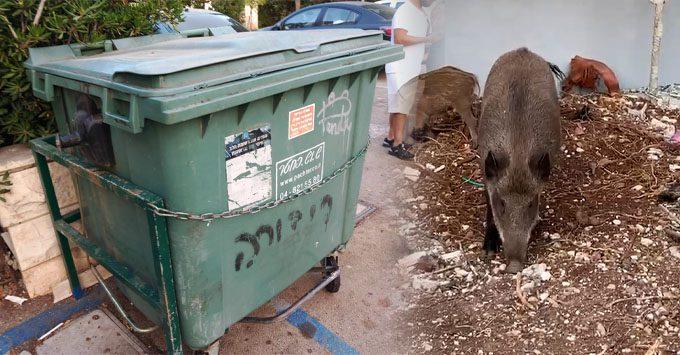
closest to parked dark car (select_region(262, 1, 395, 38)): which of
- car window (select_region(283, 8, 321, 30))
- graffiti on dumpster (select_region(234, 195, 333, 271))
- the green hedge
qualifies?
car window (select_region(283, 8, 321, 30))

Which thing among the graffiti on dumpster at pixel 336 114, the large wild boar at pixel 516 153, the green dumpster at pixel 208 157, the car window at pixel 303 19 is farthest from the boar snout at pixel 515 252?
the car window at pixel 303 19

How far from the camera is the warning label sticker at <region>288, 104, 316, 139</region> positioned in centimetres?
246

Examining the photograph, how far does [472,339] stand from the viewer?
3.03m

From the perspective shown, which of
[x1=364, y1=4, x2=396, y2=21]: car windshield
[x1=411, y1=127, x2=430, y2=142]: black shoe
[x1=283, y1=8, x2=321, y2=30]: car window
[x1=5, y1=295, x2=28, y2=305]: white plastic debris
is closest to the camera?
[x1=5, y1=295, x2=28, y2=305]: white plastic debris

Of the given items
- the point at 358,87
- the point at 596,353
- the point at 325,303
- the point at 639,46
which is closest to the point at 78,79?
the point at 358,87

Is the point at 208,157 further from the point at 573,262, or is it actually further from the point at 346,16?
the point at 346,16

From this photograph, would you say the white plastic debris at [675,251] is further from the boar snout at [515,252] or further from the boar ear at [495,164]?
the boar ear at [495,164]

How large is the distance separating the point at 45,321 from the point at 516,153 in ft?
11.5

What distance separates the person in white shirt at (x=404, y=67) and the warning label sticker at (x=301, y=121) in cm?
303

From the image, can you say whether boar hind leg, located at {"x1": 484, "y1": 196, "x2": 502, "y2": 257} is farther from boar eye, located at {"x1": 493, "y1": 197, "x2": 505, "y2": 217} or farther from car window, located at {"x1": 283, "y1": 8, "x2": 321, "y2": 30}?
car window, located at {"x1": 283, "y1": 8, "x2": 321, "y2": 30}

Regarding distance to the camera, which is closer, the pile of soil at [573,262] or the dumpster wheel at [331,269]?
the pile of soil at [573,262]

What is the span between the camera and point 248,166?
2.28 meters

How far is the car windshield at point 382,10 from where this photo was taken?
9852mm

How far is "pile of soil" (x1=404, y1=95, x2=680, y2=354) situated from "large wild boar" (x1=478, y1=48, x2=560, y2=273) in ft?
0.80
